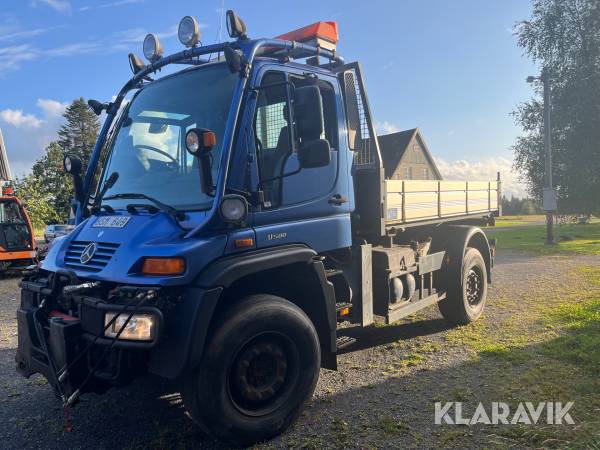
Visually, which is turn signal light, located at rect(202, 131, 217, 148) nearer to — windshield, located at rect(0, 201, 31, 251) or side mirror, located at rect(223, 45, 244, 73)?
side mirror, located at rect(223, 45, 244, 73)

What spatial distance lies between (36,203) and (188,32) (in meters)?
35.1

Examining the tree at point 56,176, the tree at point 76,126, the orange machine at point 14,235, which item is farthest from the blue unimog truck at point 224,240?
the tree at point 76,126

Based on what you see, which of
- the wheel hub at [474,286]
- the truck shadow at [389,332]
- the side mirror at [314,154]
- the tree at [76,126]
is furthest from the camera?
the tree at [76,126]

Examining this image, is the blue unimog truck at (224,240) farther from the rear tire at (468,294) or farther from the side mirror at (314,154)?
the rear tire at (468,294)

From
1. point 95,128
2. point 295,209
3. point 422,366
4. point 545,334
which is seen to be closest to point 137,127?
point 295,209

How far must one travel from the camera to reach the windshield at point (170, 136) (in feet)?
11.4

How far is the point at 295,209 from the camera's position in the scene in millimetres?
3824

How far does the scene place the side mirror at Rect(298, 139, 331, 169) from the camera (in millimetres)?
3547

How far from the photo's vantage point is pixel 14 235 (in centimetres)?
1298

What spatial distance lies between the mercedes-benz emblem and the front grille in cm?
2

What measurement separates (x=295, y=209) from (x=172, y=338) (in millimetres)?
1447

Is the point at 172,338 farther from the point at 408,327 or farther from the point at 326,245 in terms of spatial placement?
the point at 408,327

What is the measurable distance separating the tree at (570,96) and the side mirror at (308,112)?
21.1m

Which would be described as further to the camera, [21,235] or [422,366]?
[21,235]
